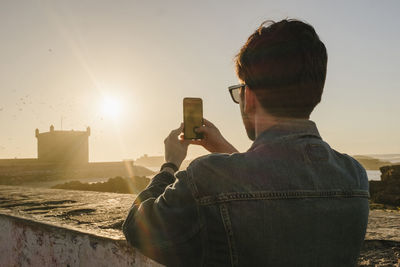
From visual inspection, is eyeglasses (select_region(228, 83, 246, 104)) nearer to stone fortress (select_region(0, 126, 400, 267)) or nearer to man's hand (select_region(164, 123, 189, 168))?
man's hand (select_region(164, 123, 189, 168))

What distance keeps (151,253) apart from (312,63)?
2.98ft

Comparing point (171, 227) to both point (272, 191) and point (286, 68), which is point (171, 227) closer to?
point (272, 191)

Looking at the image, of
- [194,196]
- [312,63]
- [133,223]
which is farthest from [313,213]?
[133,223]

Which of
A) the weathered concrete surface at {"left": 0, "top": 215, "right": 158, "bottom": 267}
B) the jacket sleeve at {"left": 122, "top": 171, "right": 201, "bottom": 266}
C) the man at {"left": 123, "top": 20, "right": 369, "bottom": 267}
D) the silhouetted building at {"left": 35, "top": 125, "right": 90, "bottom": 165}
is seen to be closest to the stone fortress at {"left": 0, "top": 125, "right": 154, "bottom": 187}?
the silhouetted building at {"left": 35, "top": 125, "right": 90, "bottom": 165}

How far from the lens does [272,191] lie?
984 millimetres

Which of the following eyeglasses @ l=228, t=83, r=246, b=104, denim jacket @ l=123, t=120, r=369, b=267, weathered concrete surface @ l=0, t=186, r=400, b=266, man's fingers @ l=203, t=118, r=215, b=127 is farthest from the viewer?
weathered concrete surface @ l=0, t=186, r=400, b=266

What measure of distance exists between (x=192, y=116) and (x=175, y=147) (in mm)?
228

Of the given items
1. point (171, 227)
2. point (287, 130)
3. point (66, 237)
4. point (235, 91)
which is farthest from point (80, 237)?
point (287, 130)

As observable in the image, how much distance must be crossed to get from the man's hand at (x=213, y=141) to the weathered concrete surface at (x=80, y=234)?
79 centimetres

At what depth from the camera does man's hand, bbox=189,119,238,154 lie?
1614mm

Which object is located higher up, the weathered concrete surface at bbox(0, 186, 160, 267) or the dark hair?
the dark hair

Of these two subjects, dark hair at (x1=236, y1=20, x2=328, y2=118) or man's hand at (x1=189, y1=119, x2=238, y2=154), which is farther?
man's hand at (x1=189, y1=119, x2=238, y2=154)

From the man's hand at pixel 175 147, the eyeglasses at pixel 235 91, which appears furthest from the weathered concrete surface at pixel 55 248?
the eyeglasses at pixel 235 91

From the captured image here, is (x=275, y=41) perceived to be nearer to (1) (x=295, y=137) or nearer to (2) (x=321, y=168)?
(1) (x=295, y=137)
